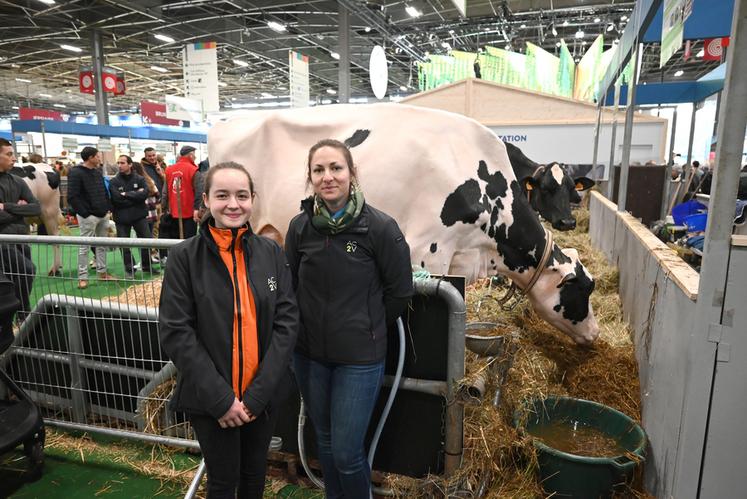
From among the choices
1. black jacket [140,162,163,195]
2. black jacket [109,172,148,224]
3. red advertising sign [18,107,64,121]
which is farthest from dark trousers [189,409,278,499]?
red advertising sign [18,107,64,121]

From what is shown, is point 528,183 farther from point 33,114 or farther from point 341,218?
point 33,114

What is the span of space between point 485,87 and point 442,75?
6179 millimetres

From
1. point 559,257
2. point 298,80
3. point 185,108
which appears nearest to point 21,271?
point 559,257

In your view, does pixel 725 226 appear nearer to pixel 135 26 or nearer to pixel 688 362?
pixel 688 362

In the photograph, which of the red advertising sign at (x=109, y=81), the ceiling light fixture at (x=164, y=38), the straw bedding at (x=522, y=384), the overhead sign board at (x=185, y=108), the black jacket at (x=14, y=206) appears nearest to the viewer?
the straw bedding at (x=522, y=384)

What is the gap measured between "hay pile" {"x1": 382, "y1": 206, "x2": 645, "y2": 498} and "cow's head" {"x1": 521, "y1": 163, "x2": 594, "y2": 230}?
81cm

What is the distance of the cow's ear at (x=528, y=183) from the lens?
190 inches

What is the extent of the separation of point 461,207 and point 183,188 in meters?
5.28

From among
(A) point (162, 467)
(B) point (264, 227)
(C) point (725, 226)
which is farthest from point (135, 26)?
(C) point (725, 226)

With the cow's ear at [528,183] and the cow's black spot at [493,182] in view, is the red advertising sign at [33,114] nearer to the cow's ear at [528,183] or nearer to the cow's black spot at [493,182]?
the cow's ear at [528,183]

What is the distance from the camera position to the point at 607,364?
3.54 meters

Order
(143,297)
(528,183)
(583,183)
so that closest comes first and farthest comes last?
(143,297)
(528,183)
(583,183)

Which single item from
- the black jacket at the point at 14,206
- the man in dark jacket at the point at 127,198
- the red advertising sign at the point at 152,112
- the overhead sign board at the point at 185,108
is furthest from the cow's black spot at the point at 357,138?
the red advertising sign at the point at 152,112

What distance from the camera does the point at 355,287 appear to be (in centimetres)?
204
